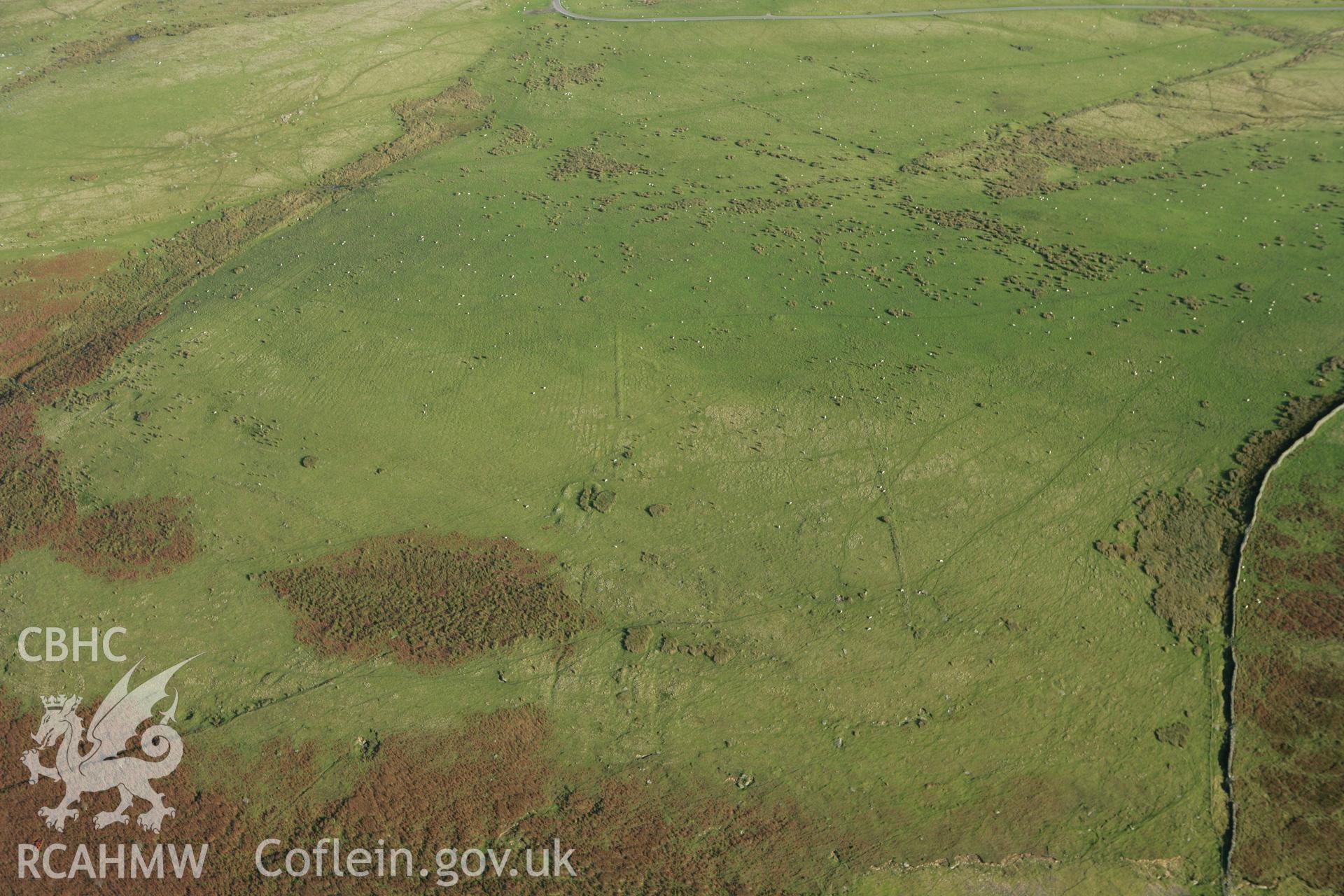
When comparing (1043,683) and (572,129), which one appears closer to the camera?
(1043,683)

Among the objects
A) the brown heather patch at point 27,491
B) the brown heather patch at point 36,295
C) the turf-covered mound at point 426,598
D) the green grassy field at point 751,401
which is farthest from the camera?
the brown heather patch at point 36,295

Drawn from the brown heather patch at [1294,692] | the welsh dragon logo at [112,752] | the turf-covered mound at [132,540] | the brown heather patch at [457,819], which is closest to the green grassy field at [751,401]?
the turf-covered mound at [132,540]

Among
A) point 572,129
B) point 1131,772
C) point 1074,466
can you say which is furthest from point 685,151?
point 1131,772

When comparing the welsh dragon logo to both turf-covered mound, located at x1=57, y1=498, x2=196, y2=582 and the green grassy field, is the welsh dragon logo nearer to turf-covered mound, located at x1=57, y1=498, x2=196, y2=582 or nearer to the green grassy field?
the green grassy field

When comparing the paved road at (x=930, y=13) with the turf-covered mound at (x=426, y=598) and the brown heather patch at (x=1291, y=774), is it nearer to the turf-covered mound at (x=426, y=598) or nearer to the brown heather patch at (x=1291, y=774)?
the turf-covered mound at (x=426, y=598)

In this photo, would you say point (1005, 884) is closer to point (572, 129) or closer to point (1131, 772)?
point (1131, 772)
